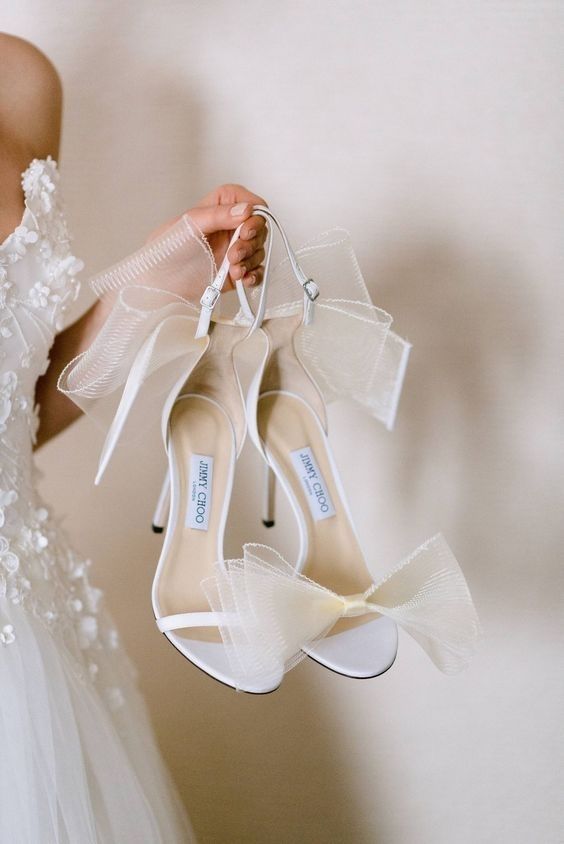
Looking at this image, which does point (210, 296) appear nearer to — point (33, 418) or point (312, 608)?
point (33, 418)

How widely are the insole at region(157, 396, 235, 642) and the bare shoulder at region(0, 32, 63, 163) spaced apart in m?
0.37

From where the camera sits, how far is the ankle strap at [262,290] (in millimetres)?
935

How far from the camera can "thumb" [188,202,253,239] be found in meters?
0.92

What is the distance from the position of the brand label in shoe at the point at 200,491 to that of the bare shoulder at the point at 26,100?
427mm

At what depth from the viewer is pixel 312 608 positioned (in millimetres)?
862

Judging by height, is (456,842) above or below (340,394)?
below

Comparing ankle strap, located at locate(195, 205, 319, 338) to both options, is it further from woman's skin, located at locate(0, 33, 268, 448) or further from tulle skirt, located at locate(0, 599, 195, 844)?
tulle skirt, located at locate(0, 599, 195, 844)

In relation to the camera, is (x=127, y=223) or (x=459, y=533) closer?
(x=459, y=533)

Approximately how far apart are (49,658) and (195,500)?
26 cm

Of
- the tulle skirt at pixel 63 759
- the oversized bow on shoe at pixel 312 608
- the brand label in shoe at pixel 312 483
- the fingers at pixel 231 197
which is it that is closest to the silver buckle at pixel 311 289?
the fingers at pixel 231 197

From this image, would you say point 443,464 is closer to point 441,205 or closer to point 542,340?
point 542,340

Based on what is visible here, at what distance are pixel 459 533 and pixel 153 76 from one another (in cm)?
94

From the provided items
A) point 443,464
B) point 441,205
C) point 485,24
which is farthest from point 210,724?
point 485,24

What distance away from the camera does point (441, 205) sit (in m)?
1.31
